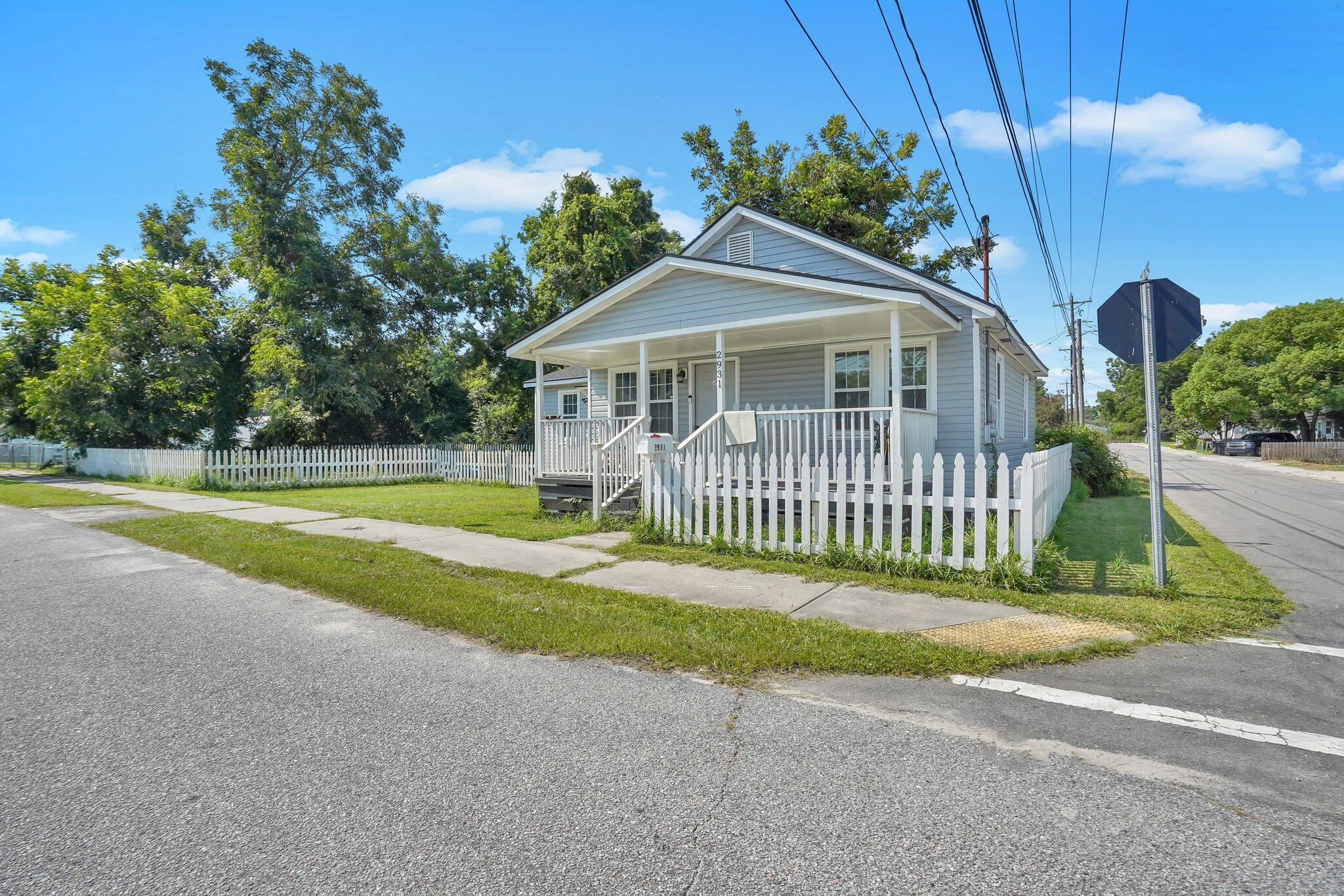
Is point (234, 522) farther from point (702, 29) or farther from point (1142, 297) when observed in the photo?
point (1142, 297)

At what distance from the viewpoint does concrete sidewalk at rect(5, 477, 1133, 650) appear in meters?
4.93

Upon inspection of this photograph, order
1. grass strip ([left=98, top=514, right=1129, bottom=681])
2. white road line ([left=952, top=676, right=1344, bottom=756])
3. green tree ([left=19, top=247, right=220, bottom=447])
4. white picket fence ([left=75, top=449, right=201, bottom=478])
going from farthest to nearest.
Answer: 1. green tree ([left=19, top=247, right=220, bottom=447])
2. white picket fence ([left=75, top=449, right=201, bottom=478])
3. grass strip ([left=98, top=514, right=1129, bottom=681])
4. white road line ([left=952, top=676, right=1344, bottom=756])

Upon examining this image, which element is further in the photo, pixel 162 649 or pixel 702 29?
pixel 702 29

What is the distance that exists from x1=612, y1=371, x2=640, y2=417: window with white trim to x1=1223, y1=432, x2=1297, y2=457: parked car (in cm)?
4588

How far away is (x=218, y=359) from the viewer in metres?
25.0

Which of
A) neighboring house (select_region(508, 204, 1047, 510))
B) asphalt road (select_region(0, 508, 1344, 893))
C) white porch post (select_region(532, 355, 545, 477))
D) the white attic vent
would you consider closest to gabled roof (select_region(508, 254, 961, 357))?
neighboring house (select_region(508, 204, 1047, 510))

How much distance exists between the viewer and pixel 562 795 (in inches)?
106

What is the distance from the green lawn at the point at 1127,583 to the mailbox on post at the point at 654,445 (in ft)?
5.60

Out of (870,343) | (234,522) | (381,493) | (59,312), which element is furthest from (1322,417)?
(59,312)

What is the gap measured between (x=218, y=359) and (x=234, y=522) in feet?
57.4

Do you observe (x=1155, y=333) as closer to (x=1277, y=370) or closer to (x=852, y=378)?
(x=852, y=378)

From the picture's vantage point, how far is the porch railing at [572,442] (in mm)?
12008

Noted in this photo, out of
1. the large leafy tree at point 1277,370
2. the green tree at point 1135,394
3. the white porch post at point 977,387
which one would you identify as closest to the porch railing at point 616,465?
the white porch post at point 977,387

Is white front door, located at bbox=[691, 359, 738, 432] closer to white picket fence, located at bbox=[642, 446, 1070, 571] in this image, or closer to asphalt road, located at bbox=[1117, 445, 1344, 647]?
white picket fence, located at bbox=[642, 446, 1070, 571]
